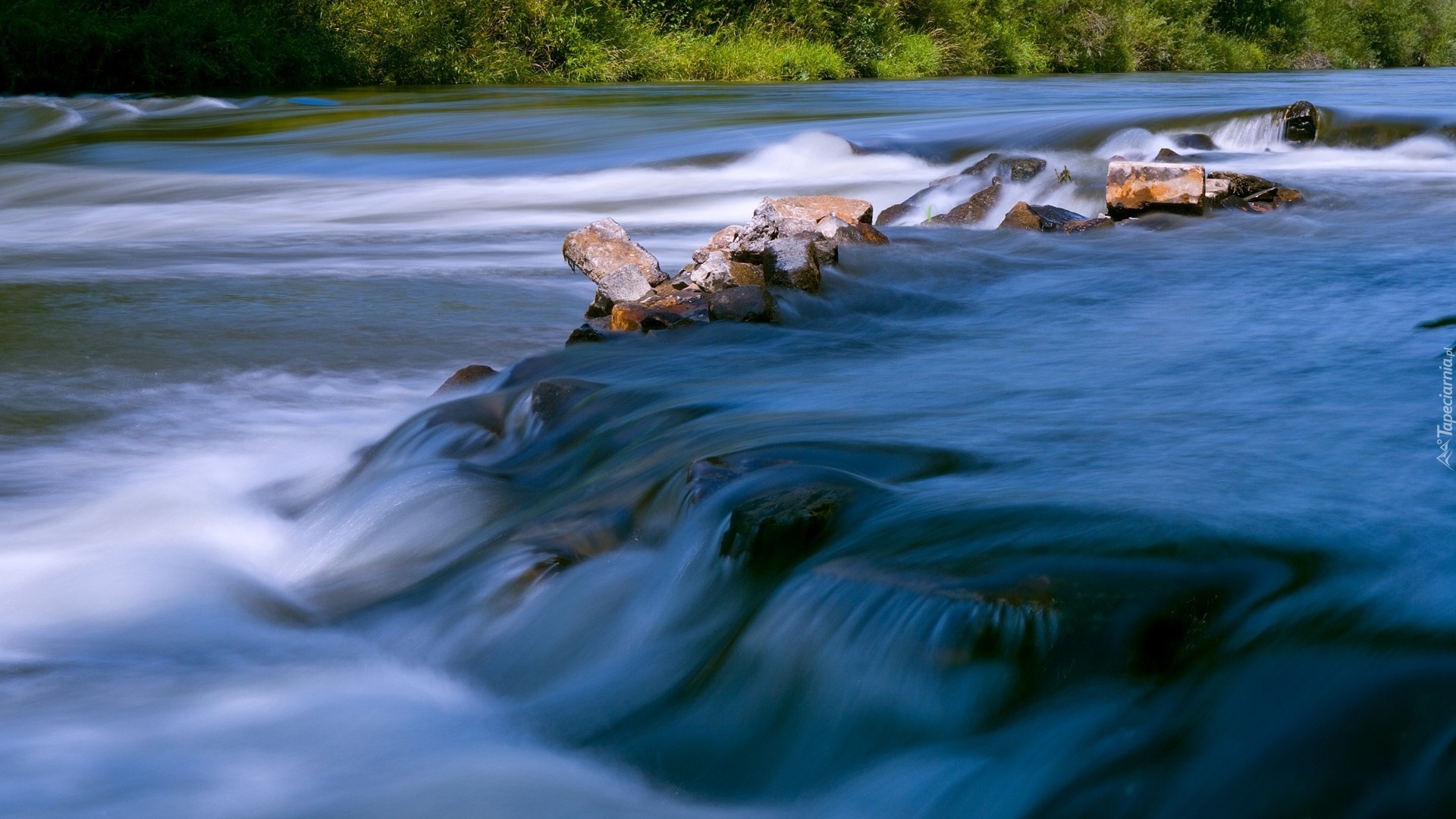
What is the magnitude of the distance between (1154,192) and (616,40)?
1858 cm

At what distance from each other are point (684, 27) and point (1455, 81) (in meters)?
14.4

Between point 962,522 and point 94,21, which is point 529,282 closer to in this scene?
point 962,522

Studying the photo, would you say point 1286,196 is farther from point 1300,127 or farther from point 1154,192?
point 1300,127

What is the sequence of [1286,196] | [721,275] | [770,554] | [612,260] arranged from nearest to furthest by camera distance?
[770,554] → [721,275] → [612,260] → [1286,196]

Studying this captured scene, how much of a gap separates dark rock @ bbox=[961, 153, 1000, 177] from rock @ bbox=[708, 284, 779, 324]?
12.7 feet

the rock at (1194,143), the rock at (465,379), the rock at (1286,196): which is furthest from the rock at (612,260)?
the rock at (1194,143)

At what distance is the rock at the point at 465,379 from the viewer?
4555 millimetres

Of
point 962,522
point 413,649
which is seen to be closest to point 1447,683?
point 962,522

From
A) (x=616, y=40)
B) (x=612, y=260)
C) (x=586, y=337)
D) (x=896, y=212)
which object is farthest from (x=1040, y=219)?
(x=616, y=40)

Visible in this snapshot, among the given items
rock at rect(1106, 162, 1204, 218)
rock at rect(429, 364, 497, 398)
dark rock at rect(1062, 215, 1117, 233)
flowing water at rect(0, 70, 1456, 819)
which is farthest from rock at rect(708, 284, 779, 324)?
rock at rect(1106, 162, 1204, 218)

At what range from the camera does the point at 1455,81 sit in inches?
689

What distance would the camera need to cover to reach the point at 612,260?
600 cm

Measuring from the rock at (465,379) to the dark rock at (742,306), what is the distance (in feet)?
2.93

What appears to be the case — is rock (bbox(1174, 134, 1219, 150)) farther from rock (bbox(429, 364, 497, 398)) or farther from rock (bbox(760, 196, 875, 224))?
rock (bbox(429, 364, 497, 398))
